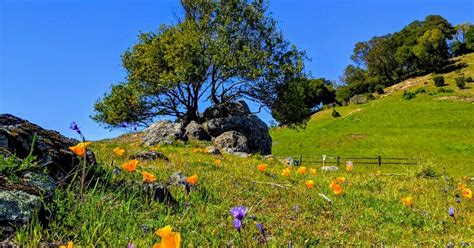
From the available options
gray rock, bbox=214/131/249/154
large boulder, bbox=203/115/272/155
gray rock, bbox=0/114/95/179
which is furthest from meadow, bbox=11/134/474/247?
large boulder, bbox=203/115/272/155

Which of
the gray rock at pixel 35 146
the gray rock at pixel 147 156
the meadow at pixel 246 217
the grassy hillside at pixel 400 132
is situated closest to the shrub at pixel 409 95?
the grassy hillside at pixel 400 132

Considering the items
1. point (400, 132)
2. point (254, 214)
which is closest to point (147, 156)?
point (254, 214)

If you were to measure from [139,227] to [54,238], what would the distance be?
86 cm

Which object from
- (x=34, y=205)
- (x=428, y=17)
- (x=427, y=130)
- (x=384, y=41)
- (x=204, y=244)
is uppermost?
(x=428, y=17)

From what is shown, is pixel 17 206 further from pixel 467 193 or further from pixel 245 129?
pixel 245 129

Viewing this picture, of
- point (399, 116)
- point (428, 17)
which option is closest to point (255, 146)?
point (399, 116)

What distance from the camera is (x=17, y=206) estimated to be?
3998 millimetres

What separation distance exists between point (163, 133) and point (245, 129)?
20.4ft

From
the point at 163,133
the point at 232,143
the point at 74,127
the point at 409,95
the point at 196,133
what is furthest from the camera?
the point at 409,95

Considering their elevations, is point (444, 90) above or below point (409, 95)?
above

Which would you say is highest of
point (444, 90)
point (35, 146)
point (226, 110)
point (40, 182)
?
point (444, 90)

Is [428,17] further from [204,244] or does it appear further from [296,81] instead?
[204,244]

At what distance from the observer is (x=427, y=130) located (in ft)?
189

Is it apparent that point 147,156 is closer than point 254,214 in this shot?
No
